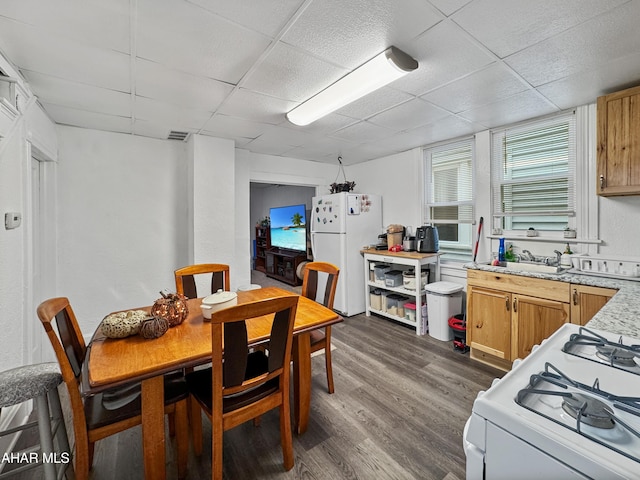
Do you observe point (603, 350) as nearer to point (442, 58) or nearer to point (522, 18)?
point (522, 18)

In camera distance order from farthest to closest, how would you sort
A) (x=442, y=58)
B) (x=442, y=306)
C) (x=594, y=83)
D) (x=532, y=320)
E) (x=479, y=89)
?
(x=442, y=306) < (x=532, y=320) < (x=479, y=89) < (x=594, y=83) < (x=442, y=58)

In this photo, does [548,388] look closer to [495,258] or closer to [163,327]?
[163,327]

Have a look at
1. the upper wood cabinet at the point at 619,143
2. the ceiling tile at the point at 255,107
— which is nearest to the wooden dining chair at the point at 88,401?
the ceiling tile at the point at 255,107

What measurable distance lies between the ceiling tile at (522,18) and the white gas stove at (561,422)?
5.05 ft

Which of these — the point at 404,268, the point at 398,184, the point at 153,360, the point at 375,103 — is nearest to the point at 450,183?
the point at 398,184

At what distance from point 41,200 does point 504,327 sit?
4.43 m

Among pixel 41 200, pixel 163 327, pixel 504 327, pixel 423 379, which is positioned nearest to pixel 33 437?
pixel 163 327

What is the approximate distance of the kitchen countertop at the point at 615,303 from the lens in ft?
3.94

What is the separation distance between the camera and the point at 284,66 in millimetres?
1828

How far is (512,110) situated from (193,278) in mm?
3240

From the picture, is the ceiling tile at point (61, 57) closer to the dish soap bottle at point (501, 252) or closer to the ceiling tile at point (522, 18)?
the ceiling tile at point (522, 18)

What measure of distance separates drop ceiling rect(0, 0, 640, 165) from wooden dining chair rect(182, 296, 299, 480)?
142 centimetres

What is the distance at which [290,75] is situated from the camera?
1940 mm

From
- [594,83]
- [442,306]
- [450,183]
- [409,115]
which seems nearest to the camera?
[594,83]
